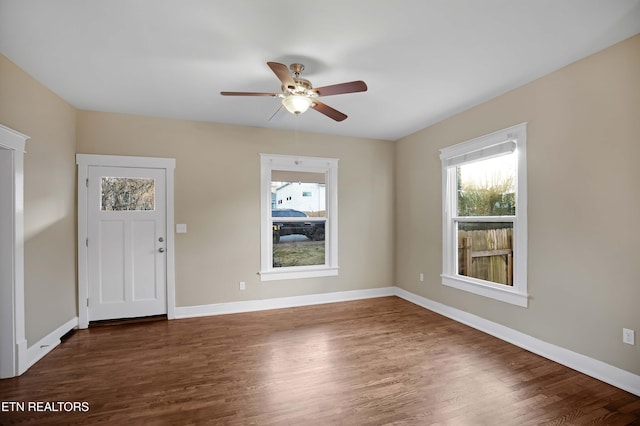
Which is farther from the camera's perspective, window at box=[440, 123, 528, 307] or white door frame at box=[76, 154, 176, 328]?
white door frame at box=[76, 154, 176, 328]

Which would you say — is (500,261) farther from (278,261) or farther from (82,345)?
(82,345)

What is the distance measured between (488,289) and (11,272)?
4.60 metres

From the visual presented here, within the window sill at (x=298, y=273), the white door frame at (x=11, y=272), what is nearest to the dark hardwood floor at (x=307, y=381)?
the white door frame at (x=11, y=272)

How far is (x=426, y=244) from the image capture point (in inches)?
176

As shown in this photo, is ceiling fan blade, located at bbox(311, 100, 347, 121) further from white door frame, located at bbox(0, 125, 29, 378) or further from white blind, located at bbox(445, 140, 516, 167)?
white door frame, located at bbox(0, 125, 29, 378)

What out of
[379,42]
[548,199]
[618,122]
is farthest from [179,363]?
[618,122]

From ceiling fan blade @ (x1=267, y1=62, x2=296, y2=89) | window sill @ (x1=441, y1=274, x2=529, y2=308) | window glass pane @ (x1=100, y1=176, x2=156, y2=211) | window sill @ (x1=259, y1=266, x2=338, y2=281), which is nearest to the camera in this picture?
ceiling fan blade @ (x1=267, y1=62, x2=296, y2=89)

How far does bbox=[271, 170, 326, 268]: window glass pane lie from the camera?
4.60 m

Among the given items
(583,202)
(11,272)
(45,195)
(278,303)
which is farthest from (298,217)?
(583,202)

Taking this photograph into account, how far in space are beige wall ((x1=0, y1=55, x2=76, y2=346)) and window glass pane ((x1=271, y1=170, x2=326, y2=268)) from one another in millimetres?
2451

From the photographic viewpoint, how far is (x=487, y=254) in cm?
357

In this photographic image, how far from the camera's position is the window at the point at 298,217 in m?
4.46

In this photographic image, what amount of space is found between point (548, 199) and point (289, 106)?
8.30ft

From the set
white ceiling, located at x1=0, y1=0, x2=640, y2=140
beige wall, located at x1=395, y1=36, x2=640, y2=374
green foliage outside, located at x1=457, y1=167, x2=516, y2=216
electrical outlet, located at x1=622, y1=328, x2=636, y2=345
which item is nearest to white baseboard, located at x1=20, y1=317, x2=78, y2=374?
white ceiling, located at x1=0, y1=0, x2=640, y2=140
